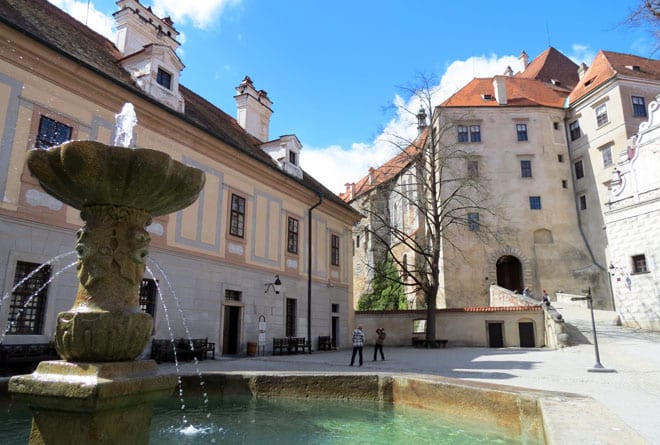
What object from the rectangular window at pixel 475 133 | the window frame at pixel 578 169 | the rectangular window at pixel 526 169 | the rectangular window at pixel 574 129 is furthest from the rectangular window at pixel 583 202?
the rectangular window at pixel 475 133

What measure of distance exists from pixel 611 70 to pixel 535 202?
11.9 m

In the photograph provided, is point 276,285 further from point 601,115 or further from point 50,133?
point 601,115

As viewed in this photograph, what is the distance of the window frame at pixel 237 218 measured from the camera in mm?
17672

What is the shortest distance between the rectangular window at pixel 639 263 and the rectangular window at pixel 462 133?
17739 millimetres

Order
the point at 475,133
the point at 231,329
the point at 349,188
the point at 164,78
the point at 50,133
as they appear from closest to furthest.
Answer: the point at 50,133, the point at 164,78, the point at 231,329, the point at 475,133, the point at 349,188

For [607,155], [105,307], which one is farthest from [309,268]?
[607,155]

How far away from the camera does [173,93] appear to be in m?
16.0

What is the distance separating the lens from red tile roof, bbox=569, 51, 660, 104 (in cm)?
3616

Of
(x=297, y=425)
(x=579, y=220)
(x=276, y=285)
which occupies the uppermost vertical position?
(x=579, y=220)

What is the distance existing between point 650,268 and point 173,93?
81.0 ft

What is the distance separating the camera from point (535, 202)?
125ft

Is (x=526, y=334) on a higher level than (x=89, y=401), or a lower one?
higher

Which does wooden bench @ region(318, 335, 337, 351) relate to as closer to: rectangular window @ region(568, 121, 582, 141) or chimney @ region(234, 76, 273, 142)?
chimney @ region(234, 76, 273, 142)

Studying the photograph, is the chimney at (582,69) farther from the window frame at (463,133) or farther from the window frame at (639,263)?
the window frame at (639,263)
